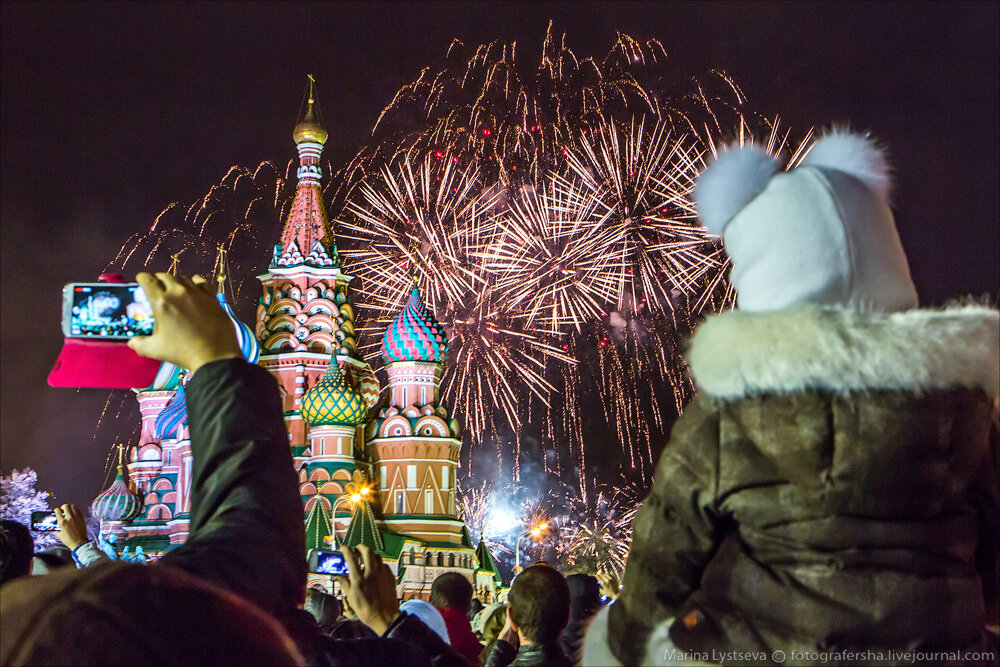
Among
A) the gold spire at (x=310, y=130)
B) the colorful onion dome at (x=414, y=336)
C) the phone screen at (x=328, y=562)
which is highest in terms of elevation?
the gold spire at (x=310, y=130)

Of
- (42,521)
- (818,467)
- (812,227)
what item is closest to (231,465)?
(818,467)

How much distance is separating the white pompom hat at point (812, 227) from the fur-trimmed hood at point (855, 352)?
12 centimetres

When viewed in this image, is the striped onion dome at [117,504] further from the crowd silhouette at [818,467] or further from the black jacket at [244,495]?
the black jacket at [244,495]

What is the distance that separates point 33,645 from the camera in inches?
33.3

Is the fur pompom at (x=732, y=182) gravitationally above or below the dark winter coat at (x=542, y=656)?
above

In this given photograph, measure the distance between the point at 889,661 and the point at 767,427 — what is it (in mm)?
585

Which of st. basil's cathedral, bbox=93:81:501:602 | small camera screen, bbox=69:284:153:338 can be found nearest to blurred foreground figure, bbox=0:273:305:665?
small camera screen, bbox=69:284:153:338

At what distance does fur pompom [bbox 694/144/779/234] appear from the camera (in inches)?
112

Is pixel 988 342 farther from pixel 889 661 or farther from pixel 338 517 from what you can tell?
pixel 338 517

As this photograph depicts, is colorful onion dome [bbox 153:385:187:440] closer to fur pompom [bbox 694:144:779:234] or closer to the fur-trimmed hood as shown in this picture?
fur pompom [bbox 694:144:779:234]

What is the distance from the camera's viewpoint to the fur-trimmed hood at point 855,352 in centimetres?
249

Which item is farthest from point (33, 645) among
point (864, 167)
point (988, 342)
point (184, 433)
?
point (184, 433)

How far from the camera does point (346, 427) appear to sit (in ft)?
110

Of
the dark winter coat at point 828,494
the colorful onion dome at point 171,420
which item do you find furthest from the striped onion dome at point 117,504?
the dark winter coat at point 828,494
